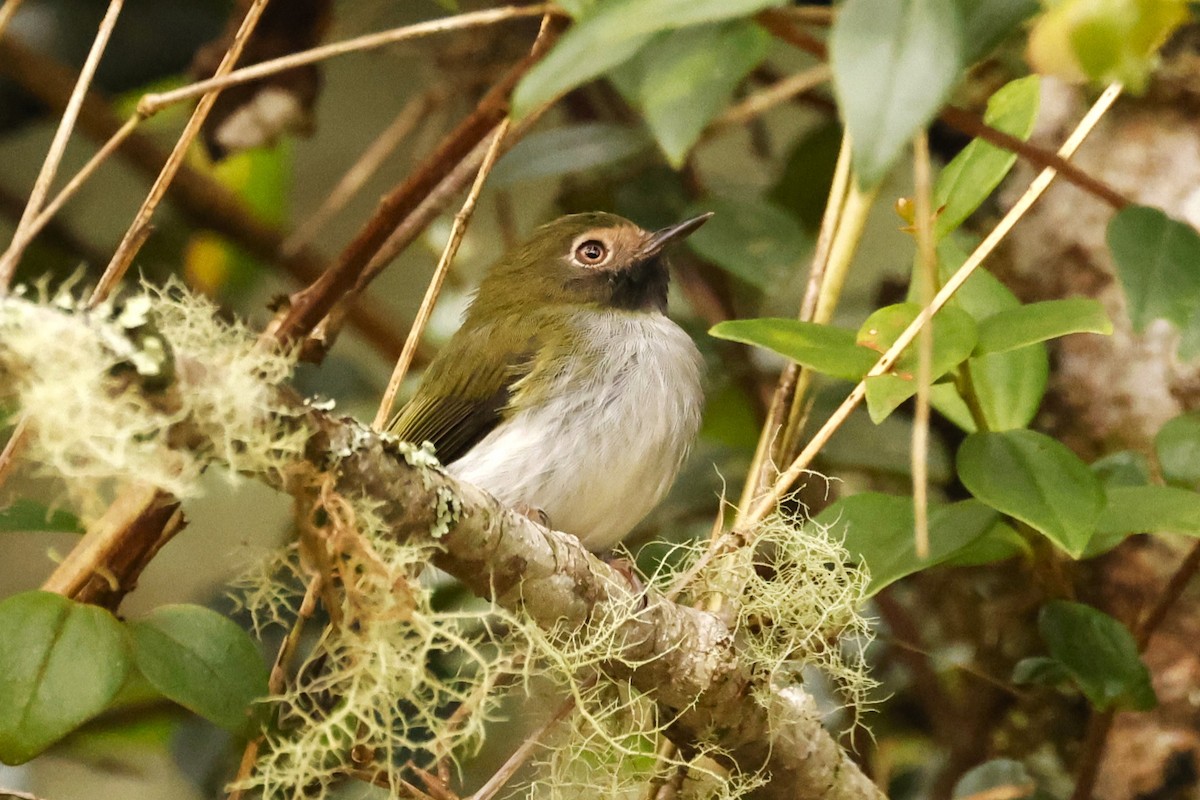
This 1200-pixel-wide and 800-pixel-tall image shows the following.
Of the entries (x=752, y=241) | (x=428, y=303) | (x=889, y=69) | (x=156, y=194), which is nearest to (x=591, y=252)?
(x=752, y=241)

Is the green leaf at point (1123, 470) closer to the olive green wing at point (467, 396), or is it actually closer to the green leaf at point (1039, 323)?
the green leaf at point (1039, 323)

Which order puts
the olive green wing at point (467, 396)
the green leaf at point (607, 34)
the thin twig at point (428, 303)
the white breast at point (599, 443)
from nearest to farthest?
the green leaf at point (607, 34) → the thin twig at point (428, 303) → the white breast at point (599, 443) → the olive green wing at point (467, 396)

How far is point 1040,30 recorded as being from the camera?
1.23 m

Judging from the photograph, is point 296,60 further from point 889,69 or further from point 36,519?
point 889,69

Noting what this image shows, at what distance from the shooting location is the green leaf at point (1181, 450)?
5.95ft

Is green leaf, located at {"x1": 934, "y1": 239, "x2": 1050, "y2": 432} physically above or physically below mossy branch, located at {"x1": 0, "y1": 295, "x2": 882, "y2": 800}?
above

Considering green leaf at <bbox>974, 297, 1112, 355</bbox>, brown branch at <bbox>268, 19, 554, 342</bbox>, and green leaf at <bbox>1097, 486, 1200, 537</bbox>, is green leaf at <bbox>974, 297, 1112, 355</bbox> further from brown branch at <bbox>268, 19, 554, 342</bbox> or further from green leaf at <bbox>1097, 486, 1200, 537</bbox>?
brown branch at <bbox>268, 19, 554, 342</bbox>

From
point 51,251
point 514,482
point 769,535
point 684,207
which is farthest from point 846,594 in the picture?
point 51,251

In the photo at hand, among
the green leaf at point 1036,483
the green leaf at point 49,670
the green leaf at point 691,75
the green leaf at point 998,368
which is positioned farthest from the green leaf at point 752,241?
the green leaf at point 49,670

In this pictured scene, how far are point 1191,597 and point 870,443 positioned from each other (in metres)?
0.69

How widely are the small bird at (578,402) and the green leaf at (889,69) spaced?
1083mm

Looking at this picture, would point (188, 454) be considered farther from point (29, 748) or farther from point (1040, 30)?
point (1040, 30)

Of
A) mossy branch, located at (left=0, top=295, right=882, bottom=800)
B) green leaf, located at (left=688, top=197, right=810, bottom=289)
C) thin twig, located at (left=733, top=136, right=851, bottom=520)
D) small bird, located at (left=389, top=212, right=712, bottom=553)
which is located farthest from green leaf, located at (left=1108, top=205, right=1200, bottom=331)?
small bird, located at (left=389, top=212, right=712, bottom=553)

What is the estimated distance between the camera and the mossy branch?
1.01 meters
